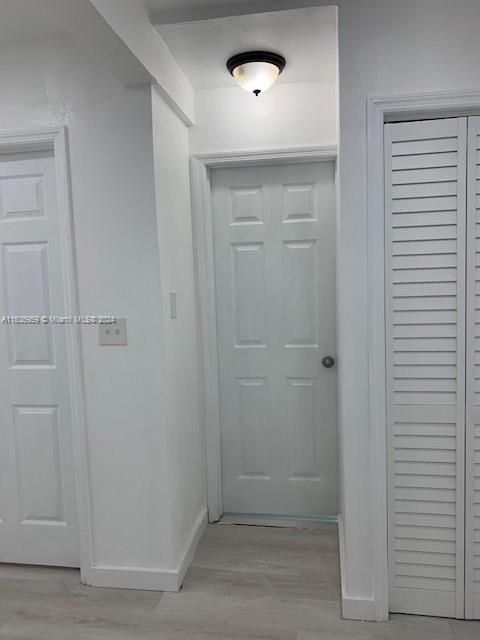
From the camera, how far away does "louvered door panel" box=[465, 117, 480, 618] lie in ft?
5.67

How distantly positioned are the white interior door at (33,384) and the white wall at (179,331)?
494 mm

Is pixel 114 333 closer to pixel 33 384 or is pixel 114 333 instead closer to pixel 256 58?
pixel 33 384

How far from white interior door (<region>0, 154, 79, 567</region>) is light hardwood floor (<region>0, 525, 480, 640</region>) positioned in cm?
20

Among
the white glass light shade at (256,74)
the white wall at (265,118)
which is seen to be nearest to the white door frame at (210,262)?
the white wall at (265,118)

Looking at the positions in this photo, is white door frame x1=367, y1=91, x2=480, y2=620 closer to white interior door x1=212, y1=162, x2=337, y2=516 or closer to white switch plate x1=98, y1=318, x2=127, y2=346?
white interior door x1=212, y1=162, x2=337, y2=516

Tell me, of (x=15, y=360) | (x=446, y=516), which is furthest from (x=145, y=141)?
(x=446, y=516)

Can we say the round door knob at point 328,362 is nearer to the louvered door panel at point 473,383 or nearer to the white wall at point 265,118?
the louvered door panel at point 473,383

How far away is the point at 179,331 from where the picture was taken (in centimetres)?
226

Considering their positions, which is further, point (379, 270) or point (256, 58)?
point (256, 58)

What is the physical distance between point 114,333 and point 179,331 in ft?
1.12

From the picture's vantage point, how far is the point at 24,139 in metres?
2.02

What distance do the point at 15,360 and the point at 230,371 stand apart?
110cm

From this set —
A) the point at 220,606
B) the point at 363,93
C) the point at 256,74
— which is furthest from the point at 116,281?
the point at 220,606

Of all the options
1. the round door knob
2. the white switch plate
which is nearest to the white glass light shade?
the white switch plate
